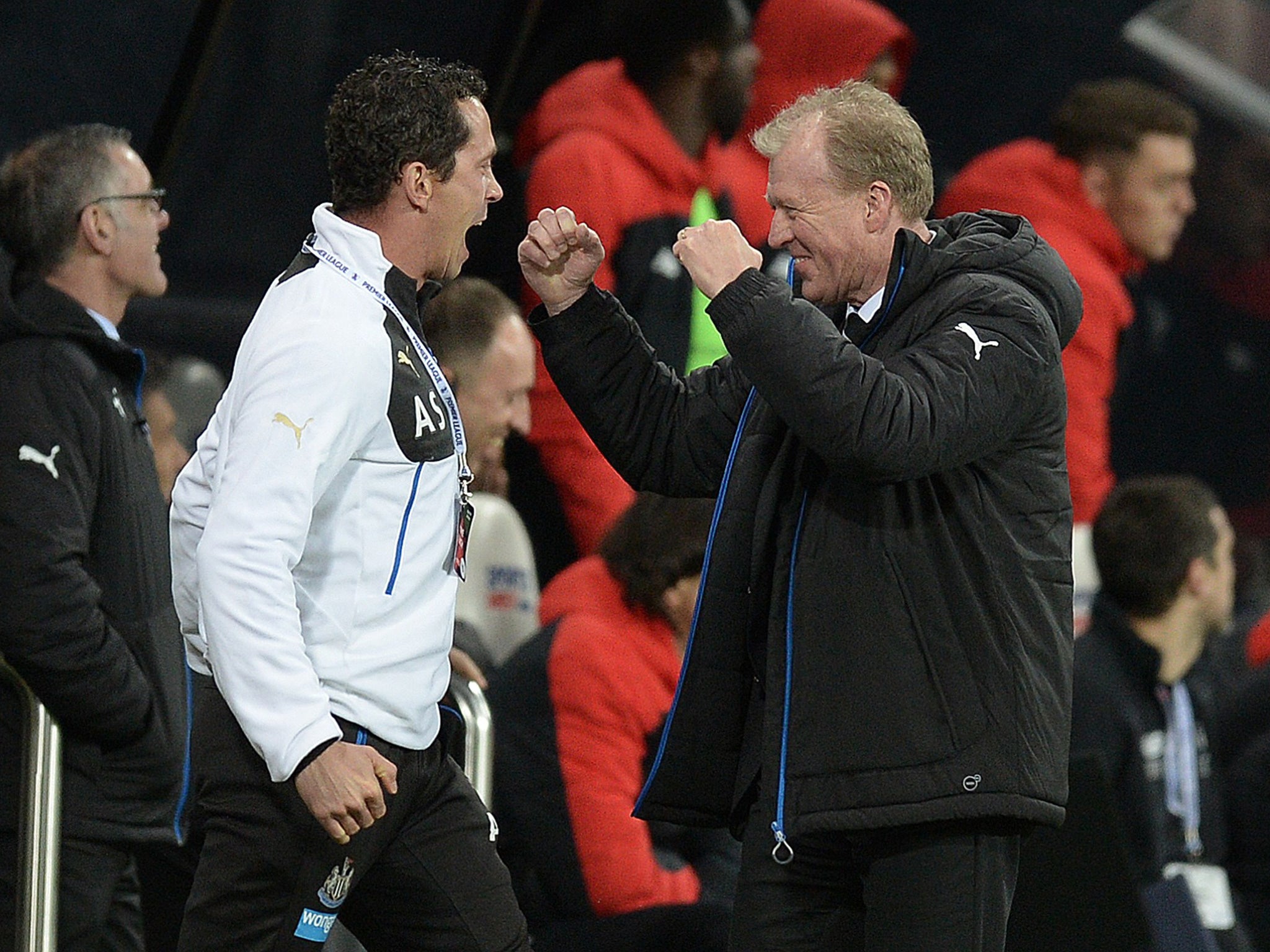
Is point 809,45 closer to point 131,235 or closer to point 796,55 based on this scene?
point 796,55

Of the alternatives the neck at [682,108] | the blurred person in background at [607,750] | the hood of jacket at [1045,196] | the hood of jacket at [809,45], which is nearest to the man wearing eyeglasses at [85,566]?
the blurred person in background at [607,750]

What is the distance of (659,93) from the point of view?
5.44m

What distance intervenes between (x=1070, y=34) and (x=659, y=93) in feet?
7.79

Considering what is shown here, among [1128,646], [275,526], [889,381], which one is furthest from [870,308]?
[1128,646]

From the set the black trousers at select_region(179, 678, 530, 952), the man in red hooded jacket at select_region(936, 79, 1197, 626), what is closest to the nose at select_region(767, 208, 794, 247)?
the black trousers at select_region(179, 678, 530, 952)

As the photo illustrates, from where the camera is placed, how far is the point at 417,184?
8.83 feet

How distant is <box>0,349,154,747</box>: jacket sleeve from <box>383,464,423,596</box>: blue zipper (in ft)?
3.25

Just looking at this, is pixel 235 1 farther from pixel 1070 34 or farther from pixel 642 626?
pixel 1070 34

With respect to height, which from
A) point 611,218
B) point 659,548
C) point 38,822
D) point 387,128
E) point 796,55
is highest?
point 387,128

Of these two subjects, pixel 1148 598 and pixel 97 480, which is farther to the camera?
pixel 1148 598

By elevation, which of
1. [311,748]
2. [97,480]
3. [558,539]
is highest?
[311,748]

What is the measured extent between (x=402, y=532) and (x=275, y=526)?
217 mm

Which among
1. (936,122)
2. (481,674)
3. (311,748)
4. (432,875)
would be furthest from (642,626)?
(936,122)

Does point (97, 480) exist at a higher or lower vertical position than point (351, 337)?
lower
